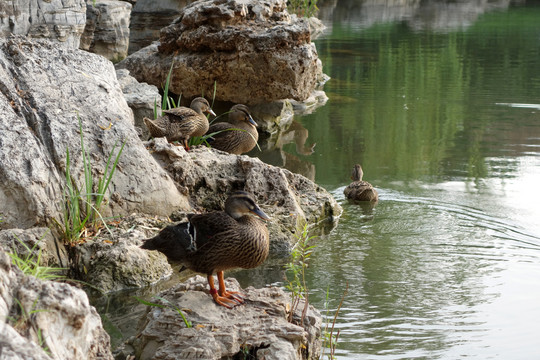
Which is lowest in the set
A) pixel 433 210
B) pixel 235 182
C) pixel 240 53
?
pixel 433 210

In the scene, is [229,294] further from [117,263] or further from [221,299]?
[117,263]

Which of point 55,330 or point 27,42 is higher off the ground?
point 27,42

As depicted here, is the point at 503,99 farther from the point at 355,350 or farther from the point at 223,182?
the point at 355,350

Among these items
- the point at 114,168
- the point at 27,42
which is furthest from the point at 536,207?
the point at 27,42

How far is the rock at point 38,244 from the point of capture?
17.9 ft

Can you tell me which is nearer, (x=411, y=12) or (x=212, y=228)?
(x=212, y=228)

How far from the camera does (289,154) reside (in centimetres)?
1071

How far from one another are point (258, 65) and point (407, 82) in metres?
6.26

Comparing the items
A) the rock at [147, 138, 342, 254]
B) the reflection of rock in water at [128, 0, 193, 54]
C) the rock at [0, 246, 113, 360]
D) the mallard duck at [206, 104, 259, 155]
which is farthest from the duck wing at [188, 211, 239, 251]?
the reflection of rock in water at [128, 0, 193, 54]

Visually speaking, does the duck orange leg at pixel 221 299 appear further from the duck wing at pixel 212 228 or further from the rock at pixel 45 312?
the rock at pixel 45 312

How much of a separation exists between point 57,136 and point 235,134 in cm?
309

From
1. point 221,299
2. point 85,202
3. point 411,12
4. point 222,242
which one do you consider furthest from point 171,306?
point 411,12

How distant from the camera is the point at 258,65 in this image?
10977mm

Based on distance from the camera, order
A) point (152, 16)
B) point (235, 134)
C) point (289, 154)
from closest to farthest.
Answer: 1. point (235, 134)
2. point (289, 154)
3. point (152, 16)
